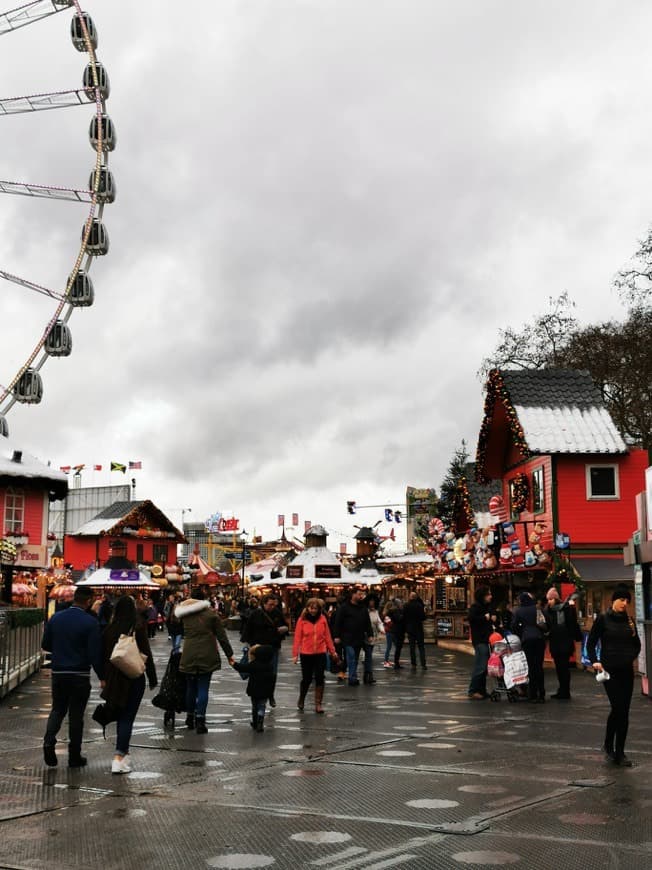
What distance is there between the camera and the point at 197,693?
12.9 m

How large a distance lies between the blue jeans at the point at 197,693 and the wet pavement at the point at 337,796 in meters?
0.31

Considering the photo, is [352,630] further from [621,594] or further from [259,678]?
[621,594]

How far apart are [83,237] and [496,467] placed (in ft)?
50.5

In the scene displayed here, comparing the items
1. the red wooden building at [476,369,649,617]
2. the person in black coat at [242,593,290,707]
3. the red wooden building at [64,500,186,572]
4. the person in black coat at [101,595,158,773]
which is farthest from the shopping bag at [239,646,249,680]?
the red wooden building at [64,500,186,572]

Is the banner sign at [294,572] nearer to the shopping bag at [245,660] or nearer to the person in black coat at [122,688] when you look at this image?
the shopping bag at [245,660]

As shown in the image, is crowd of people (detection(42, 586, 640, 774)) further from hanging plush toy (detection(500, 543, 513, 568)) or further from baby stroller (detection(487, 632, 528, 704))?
hanging plush toy (detection(500, 543, 513, 568))

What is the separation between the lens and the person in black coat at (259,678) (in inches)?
509

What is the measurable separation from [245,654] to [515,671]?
14.2 feet

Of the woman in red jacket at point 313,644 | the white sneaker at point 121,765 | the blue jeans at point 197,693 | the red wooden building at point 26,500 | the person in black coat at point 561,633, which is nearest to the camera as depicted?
the white sneaker at point 121,765

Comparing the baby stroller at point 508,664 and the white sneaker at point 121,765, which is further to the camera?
the baby stroller at point 508,664

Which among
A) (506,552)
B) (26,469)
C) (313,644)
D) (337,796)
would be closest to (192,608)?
(313,644)

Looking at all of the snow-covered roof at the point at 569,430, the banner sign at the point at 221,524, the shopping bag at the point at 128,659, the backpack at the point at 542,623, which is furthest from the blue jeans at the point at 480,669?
the banner sign at the point at 221,524

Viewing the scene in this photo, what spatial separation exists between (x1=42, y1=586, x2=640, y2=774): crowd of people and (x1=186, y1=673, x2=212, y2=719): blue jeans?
0.02 meters

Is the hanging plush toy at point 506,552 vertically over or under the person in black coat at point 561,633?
over
